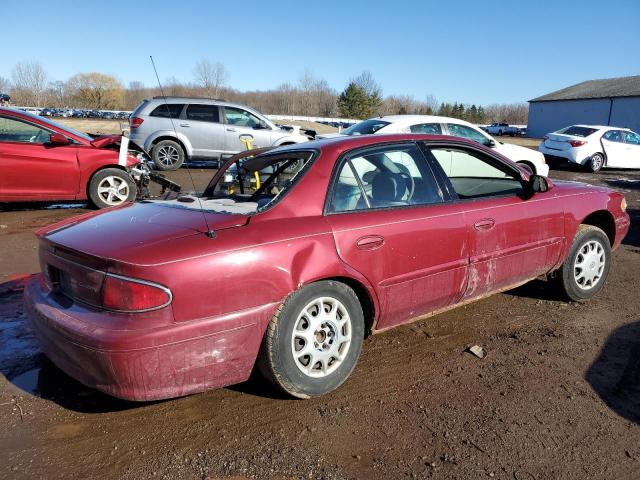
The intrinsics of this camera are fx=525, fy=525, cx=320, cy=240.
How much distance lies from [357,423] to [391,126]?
25.1 ft

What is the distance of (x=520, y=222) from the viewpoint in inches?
158

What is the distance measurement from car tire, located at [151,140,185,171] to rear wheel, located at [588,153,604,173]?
12264mm

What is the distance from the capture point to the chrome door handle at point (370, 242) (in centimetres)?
313

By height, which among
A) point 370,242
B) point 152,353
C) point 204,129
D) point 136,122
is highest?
point 136,122

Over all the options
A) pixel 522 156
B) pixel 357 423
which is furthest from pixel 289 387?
pixel 522 156

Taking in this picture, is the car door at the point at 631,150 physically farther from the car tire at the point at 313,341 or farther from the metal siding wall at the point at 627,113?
the metal siding wall at the point at 627,113

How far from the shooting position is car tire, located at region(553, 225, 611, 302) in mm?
4535

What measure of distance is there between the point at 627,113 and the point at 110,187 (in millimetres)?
46485

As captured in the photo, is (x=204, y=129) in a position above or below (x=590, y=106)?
below

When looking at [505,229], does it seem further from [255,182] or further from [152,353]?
[152,353]

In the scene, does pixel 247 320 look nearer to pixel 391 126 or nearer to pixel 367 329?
pixel 367 329

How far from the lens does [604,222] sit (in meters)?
4.91

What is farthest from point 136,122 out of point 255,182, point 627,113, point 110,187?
point 627,113

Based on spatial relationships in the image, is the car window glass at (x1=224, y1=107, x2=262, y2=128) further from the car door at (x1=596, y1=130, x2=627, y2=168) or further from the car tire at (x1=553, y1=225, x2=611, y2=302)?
the car door at (x1=596, y1=130, x2=627, y2=168)
